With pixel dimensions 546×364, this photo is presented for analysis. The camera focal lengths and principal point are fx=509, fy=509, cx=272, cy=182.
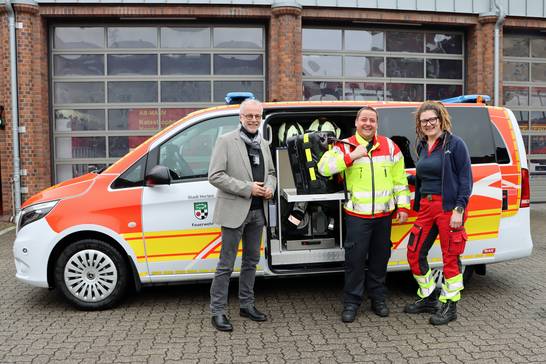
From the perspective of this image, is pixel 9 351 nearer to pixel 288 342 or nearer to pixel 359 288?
pixel 288 342

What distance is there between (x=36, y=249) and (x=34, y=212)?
357 mm

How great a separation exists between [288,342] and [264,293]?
140 cm

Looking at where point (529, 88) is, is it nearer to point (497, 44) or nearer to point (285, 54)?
point (497, 44)

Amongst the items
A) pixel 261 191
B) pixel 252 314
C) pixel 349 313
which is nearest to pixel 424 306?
pixel 349 313

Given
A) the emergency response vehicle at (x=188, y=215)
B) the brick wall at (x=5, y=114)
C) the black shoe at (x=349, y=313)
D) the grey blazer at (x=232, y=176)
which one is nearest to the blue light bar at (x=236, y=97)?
the emergency response vehicle at (x=188, y=215)

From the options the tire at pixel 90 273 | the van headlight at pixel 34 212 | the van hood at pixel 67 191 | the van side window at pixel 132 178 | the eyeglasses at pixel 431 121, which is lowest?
the tire at pixel 90 273

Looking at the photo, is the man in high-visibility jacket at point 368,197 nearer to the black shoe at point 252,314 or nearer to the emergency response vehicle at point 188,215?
the emergency response vehicle at point 188,215

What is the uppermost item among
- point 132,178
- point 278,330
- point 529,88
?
point 529,88

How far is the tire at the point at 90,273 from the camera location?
15.5 feet

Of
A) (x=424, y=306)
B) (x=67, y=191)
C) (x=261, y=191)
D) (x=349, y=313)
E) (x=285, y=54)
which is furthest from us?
(x=285, y=54)

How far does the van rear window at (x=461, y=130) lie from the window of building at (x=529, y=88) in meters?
9.25

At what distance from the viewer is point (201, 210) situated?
475 cm

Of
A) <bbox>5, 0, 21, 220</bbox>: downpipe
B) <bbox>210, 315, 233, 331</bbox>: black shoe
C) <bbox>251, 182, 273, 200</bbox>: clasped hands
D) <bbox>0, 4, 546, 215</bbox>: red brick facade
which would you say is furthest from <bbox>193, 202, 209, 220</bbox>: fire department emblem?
<bbox>5, 0, 21, 220</bbox>: downpipe

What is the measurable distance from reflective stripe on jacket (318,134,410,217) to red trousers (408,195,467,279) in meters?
0.21
